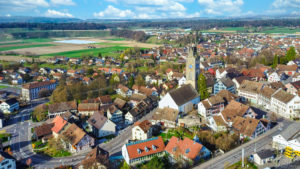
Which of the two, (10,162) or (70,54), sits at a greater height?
(70,54)

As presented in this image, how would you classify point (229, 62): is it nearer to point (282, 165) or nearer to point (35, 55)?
point (282, 165)

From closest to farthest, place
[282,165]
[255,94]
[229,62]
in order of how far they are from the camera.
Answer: [282,165] < [255,94] < [229,62]

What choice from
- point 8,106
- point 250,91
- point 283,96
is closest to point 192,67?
point 250,91

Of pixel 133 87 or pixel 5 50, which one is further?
pixel 5 50

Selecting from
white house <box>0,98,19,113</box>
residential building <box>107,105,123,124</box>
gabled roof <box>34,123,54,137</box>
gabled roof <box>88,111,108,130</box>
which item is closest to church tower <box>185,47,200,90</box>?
residential building <box>107,105,123,124</box>

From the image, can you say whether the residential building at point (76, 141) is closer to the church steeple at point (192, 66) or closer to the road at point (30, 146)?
the road at point (30, 146)

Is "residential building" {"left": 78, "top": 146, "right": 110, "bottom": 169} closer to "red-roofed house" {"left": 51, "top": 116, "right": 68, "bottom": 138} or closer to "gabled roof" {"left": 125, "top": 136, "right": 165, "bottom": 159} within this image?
"gabled roof" {"left": 125, "top": 136, "right": 165, "bottom": 159}

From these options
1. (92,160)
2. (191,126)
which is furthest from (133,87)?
(92,160)
